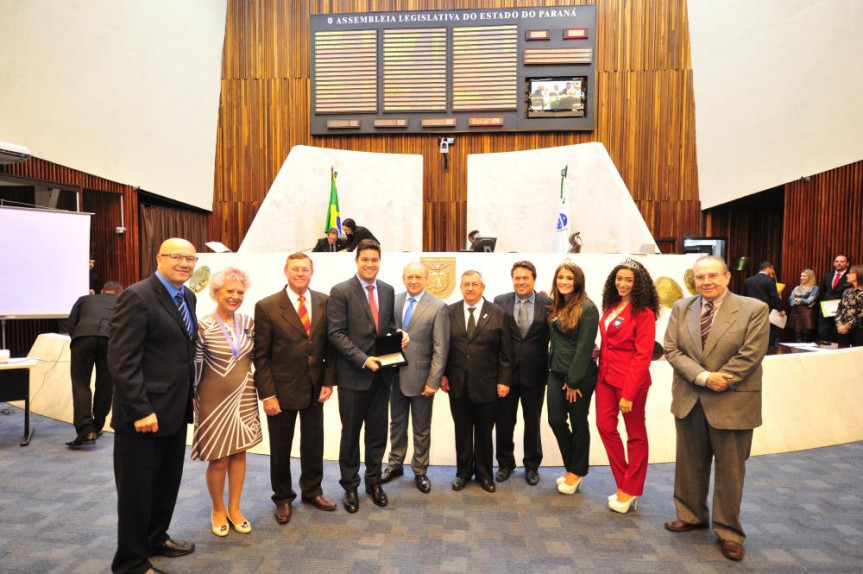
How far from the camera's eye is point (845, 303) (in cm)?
535

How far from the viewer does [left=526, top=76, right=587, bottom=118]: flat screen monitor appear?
10.2 m

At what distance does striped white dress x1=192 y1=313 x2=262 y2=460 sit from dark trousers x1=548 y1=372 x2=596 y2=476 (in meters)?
1.88

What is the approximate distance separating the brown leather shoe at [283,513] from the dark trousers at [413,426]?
0.83 m

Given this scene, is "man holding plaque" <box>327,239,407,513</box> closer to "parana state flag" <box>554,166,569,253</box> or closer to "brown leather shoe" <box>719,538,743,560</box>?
"brown leather shoe" <box>719,538,743,560</box>

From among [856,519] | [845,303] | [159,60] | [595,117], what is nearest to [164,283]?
[856,519]

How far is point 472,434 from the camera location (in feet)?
11.5

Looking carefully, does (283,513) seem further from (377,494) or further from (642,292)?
(642,292)

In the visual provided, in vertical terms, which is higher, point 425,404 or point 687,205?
point 687,205

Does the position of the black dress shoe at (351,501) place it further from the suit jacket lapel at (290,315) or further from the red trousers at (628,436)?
the red trousers at (628,436)

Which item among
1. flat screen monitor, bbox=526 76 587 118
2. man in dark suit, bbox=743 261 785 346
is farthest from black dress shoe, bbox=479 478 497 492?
flat screen monitor, bbox=526 76 587 118

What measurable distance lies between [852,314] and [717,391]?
3914mm

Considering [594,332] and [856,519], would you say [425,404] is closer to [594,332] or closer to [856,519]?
[594,332]

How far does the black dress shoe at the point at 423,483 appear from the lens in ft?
11.0

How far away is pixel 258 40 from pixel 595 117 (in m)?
7.14
